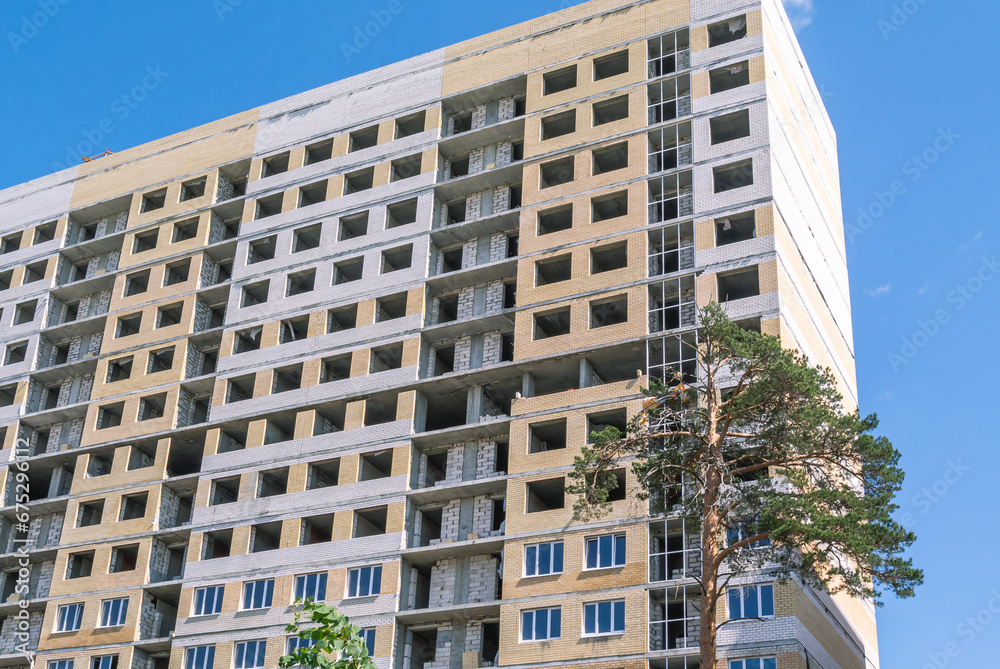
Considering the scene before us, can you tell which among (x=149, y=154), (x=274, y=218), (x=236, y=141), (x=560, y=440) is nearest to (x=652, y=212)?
(x=560, y=440)

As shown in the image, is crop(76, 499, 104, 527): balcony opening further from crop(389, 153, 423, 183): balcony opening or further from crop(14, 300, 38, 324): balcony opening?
crop(389, 153, 423, 183): balcony opening

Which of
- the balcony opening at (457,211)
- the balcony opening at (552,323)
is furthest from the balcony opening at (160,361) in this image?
the balcony opening at (552,323)

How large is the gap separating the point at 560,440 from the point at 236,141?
30005 millimetres

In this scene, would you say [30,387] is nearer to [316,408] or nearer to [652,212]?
[316,408]

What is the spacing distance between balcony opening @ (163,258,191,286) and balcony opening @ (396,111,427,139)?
14.6 metres

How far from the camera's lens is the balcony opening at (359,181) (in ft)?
214

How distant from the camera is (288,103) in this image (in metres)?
70.1

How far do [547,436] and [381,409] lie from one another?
9782mm

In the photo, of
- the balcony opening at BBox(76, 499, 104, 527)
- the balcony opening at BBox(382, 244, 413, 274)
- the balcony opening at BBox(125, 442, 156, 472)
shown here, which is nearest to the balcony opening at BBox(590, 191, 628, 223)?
the balcony opening at BBox(382, 244, 413, 274)

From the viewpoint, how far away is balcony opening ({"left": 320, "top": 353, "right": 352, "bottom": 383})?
6012 cm

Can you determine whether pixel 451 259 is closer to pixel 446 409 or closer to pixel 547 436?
pixel 446 409

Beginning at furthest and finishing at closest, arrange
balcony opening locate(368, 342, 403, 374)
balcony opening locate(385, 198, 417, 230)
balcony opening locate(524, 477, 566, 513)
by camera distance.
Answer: balcony opening locate(385, 198, 417, 230) → balcony opening locate(368, 342, 403, 374) → balcony opening locate(524, 477, 566, 513)

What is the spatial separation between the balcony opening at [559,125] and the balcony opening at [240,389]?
20.0 metres

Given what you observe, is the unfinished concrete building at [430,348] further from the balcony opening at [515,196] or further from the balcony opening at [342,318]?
the balcony opening at [515,196]
